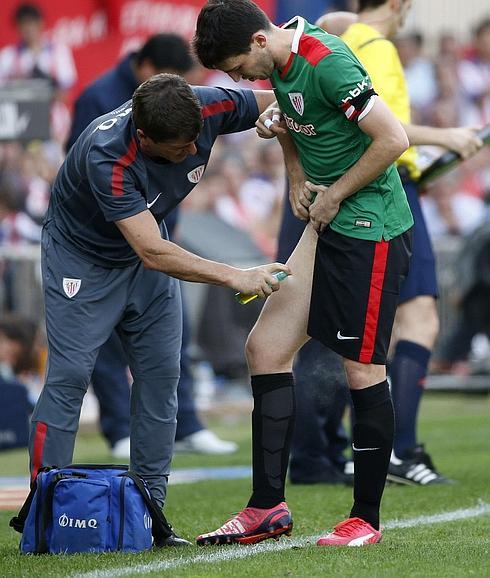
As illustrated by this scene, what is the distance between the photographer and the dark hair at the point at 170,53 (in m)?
8.21

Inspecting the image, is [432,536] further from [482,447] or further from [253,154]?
[253,154]

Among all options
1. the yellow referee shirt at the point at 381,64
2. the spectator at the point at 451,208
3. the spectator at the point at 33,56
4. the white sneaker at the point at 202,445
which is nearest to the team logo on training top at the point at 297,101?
the yellow referee shirt at the point at 381,64

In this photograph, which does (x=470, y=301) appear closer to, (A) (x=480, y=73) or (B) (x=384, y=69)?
(A) (x=480, y=73)

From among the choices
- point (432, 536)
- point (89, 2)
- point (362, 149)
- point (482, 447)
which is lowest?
point (482, 447)

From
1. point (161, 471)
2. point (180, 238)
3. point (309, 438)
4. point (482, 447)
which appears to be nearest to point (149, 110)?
point (161, 471)

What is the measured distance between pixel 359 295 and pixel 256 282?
38 cm

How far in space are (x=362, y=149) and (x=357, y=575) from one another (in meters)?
1.58

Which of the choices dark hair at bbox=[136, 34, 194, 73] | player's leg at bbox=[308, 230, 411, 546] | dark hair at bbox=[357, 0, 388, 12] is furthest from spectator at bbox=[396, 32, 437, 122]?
player's leg at bbox=[308, 230, 411, 546]

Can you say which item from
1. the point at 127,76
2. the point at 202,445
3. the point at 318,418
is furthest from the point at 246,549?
the point at 127,76

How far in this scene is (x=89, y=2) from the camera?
1652cm

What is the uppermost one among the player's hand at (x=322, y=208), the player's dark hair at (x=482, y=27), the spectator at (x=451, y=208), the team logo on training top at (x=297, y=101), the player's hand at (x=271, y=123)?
the player's dark hair at (x=482, y=27)

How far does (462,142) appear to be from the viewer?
6.95 m

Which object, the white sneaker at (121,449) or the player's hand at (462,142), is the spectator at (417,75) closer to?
the white sneaker at (121,449)

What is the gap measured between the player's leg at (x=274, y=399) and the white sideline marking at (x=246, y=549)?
0.09m
